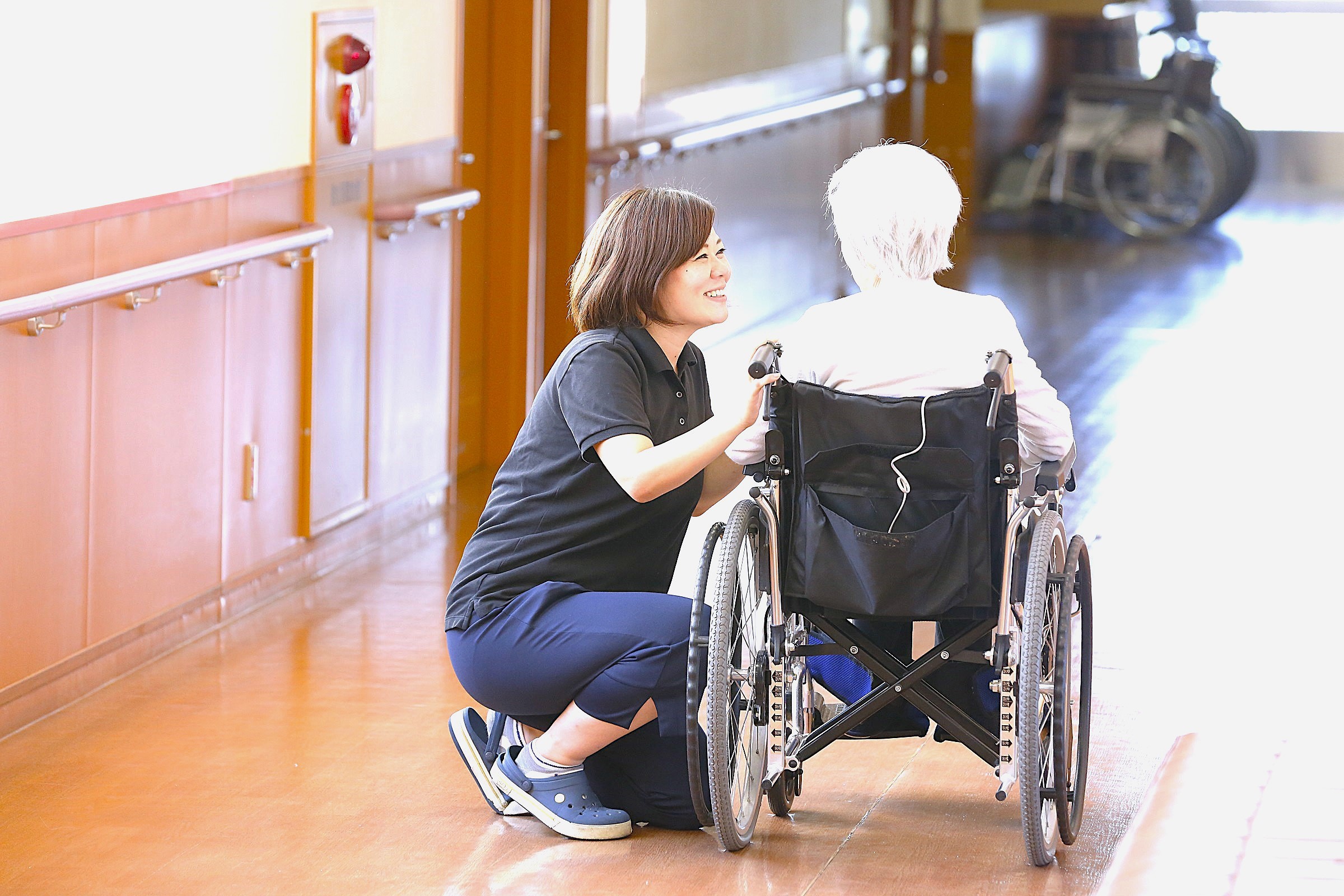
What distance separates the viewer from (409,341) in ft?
16.4

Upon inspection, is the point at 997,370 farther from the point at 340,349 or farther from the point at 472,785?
the point at 340,349

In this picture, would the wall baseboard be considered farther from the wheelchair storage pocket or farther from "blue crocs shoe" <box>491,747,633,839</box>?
the wheelchair storage pocket

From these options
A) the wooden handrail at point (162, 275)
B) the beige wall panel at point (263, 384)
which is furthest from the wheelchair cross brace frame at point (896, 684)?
the beige wall panel at point (263, 384)

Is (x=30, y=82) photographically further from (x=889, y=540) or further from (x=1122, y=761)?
(x=1122, y=761)

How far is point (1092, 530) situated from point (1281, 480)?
999 mm

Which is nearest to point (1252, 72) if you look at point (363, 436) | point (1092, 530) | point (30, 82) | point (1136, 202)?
point (1136, 202)

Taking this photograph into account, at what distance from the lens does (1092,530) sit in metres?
4.96

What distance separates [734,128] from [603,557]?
4.91 metres

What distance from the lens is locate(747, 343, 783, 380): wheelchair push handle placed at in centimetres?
252

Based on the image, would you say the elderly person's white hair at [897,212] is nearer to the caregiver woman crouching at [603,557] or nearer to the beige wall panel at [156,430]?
the caregiver woman crouching at [603,557]

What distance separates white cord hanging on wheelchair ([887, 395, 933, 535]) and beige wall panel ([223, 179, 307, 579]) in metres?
1.94

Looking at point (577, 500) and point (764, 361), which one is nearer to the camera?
point (764, 361)

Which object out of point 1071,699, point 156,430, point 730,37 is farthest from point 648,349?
point 730,37

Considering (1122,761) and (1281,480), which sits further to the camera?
(1281,480)
